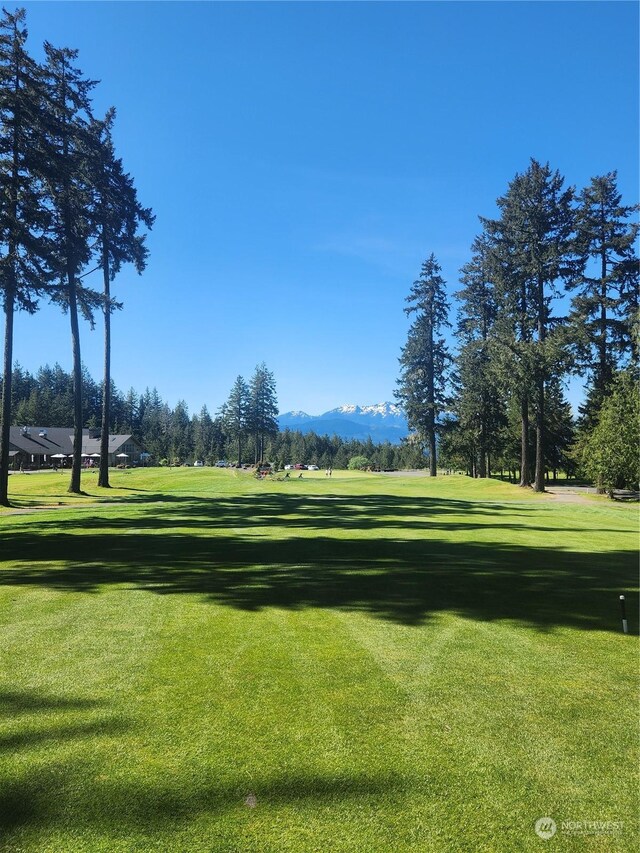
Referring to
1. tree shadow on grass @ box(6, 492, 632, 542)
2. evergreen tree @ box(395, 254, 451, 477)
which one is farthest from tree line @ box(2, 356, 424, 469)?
tree shadow on grass @ box(6, 492, 632, 542)

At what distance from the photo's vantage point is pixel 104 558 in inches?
425

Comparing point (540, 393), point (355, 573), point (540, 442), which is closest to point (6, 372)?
point (355, 573)

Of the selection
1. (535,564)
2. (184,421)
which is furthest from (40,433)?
(535,564)

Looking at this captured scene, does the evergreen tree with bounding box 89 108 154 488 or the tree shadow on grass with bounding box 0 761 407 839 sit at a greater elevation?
the evergreen tree with bounding box 89 108 154 488

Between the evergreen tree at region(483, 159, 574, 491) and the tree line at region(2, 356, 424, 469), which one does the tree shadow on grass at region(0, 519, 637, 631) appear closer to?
the evergreen tree at region(483, 159, 574, 491)

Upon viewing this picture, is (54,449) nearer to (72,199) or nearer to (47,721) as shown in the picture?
(72,199)

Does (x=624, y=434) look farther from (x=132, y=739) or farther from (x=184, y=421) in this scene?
(x=184, y=421)

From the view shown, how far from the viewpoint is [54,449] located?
8319 cm

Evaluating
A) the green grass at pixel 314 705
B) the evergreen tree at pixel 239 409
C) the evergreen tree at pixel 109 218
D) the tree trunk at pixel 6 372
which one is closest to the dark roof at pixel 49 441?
the evergreen tree at pixel 239 409

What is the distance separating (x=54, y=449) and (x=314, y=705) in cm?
8995

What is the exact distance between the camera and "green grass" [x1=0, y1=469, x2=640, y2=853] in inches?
119

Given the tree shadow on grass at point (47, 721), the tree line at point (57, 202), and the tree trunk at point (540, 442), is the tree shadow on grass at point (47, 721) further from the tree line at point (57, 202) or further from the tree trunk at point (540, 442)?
the tree trunk at point (540, 442)

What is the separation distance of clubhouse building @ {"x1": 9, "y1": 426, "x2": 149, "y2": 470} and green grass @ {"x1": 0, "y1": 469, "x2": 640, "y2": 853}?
72.7 meters

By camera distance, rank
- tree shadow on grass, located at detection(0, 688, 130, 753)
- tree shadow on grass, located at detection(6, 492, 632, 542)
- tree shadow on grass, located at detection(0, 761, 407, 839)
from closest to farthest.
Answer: tree shadow on grass, located at detection(0, 761, 407, 839) < tree shadow on grass, located at detection(0, 688, 130, 753) < tree shadow on grass, located at detection(6, 492, 632, 542)
